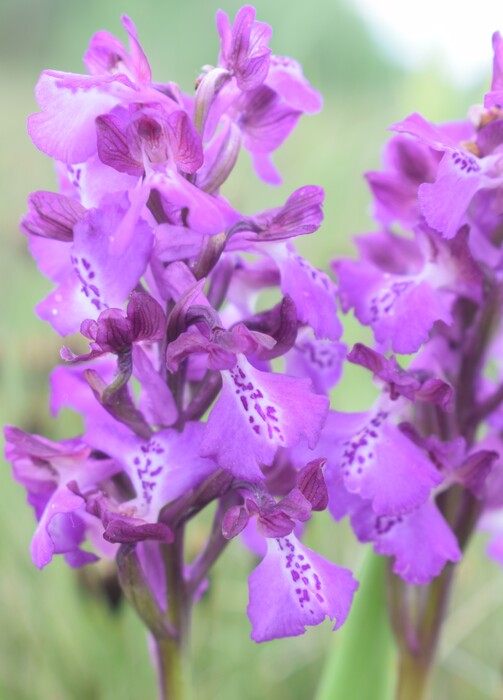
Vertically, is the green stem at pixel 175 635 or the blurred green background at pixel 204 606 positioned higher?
the green stem at pixel 175 635

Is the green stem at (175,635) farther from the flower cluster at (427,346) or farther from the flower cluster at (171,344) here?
the flower cluster at (427,346)

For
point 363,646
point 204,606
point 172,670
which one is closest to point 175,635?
point 172,670

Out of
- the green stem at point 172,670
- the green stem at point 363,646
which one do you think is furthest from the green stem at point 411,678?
the green stem at point 172,670

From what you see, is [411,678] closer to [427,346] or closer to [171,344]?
[427,346]

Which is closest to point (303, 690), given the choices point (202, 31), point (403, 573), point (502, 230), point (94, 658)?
point (94, 658)

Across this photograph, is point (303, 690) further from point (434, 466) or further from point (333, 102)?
point (333, 102)

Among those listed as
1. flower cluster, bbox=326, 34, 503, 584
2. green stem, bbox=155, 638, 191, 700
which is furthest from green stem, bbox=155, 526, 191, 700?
flower cluster, bbox=326, 34, 503, 584

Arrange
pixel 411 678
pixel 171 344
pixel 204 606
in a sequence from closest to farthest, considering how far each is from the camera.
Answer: pixel 171 344 < pixel 411 678 < pixel 204 606

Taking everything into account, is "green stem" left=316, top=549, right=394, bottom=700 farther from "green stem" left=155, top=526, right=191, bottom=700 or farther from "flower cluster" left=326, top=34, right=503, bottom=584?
"green stem" left=155, top=526, right=191, bottom=700

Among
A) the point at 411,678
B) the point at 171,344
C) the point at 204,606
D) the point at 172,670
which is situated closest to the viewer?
the point at 171,344
